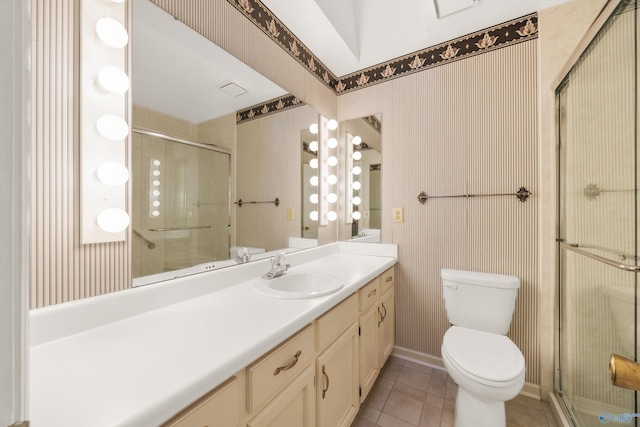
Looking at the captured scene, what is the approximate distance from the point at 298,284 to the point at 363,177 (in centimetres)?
119

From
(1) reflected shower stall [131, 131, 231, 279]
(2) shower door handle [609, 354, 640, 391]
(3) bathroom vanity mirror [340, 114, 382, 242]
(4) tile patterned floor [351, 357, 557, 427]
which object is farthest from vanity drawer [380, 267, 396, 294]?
(2) shower door handle [609, 354, 640, 391]

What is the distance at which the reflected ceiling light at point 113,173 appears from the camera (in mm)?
871

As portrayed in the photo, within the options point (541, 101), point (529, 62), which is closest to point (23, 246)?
point (541, 101)

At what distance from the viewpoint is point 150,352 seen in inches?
26.9

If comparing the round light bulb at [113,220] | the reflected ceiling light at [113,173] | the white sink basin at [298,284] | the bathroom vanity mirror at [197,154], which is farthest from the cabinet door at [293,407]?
the reflected ceiling light at [113,173]

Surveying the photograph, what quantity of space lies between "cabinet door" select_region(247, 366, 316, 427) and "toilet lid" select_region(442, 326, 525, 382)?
77 cm

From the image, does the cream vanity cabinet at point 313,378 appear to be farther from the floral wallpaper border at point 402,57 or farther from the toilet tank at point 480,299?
the floral wallpaper border at point 402,57

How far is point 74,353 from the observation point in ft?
2.27

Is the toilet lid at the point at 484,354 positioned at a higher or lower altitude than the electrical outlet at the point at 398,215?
lower

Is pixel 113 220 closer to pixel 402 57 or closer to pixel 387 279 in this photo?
pixel 387 279

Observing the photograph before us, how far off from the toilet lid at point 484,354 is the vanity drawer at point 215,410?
1.10 m

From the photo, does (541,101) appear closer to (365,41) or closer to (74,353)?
(365,41)

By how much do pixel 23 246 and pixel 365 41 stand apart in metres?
2.27

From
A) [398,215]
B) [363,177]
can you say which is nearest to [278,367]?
[398,215]
